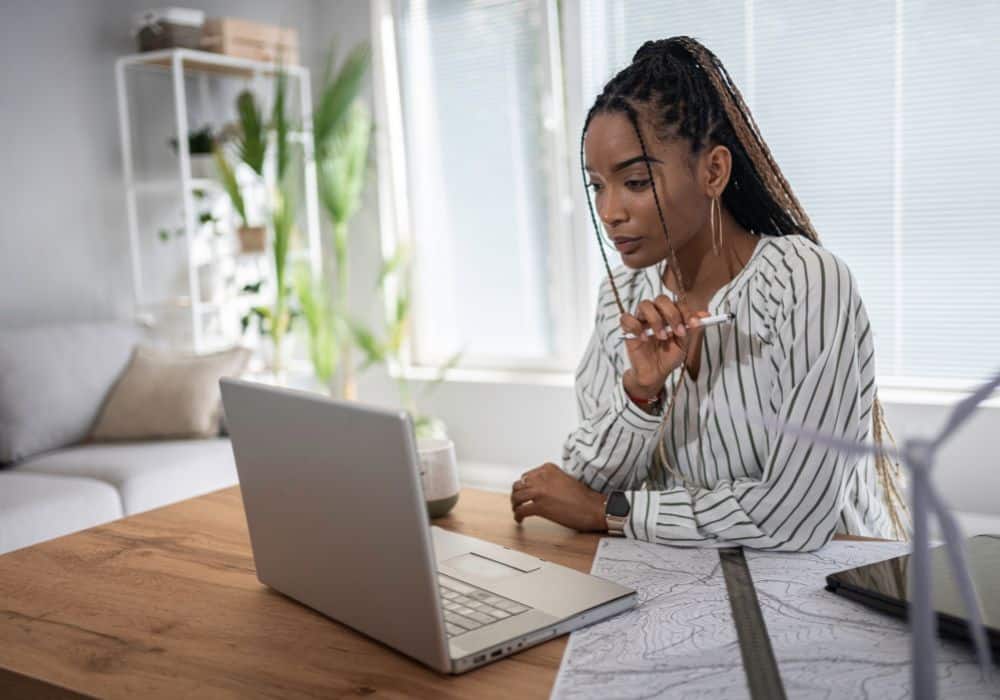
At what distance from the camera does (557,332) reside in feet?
13.5

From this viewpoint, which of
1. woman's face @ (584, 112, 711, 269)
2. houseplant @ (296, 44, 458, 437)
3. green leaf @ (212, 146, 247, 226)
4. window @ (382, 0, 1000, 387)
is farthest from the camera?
houseplant @ (296, 44, 458, 437)

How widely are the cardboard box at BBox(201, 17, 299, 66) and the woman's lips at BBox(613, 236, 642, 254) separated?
287 centimetres

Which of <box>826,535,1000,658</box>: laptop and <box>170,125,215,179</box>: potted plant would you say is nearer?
<box>826,535,1000,658</box>: laptop

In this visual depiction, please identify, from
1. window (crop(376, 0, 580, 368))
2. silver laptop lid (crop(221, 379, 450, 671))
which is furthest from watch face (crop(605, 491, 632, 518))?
window (crop(376, 0, 580, 368))

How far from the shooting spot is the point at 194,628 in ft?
3.26

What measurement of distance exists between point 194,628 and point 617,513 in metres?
0.53

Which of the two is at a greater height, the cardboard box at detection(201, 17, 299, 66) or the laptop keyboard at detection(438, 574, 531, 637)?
the cardboard box at detection(201, 17, 299, 66)

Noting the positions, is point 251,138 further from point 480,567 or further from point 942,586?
point 942,586

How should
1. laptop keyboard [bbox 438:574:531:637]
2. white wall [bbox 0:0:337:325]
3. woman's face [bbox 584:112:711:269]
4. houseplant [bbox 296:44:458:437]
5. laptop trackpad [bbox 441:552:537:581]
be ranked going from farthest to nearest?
1. houseplant [bbox 296:44:458:437]
2. white wall [bbox 0:0:337:325]
3. woman's face [bbox 584:112:711:269]
4. laptop trackpad [bbox 441:552:537:581]
5. laptop keyboard [bbox 438:574:531:637]

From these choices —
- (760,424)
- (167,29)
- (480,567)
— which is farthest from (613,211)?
(167,29)

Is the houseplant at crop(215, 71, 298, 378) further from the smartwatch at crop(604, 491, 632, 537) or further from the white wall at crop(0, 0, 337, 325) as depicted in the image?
the smartwatch at crop(604, 491, 632, 537)

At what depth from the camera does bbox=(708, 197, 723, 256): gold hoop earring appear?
4.65ft

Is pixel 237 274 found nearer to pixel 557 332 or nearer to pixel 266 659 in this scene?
pixel 557 332

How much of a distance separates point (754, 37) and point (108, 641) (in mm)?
3107
